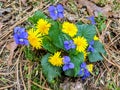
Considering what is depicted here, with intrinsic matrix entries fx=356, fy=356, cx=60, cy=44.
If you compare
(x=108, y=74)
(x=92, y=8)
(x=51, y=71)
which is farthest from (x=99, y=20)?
(x=51, y=71)

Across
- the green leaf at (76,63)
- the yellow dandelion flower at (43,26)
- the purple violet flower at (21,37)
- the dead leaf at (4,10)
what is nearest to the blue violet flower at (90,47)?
the green leaf at (76,63)

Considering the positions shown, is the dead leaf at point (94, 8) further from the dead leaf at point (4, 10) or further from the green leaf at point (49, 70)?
the green leaf at point (49, 70)

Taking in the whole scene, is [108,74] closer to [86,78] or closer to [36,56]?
[86,78]

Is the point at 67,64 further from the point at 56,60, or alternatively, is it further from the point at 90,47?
the point at 90,47

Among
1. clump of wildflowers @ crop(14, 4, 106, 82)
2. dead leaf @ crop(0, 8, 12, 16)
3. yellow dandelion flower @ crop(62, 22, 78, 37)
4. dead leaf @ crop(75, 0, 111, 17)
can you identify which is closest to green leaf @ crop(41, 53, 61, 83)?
clump of wildflowers @ crop(14, 4, 106, 82)

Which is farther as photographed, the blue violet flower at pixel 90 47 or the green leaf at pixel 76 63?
the blue violet flower at pixel 90 47

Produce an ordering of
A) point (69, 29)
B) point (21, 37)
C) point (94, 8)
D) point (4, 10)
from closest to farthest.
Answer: point (21, 37)
point (69, 29)
point (4, 10)
point (94, 8)

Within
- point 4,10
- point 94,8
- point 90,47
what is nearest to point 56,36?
point 90,47

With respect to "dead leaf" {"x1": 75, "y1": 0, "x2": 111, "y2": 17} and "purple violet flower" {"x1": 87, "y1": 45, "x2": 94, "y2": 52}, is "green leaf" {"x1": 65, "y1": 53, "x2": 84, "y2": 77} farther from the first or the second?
"dead leaf" {"x1": 75, "y1": 0, "x2": 111, "y2": 17}
